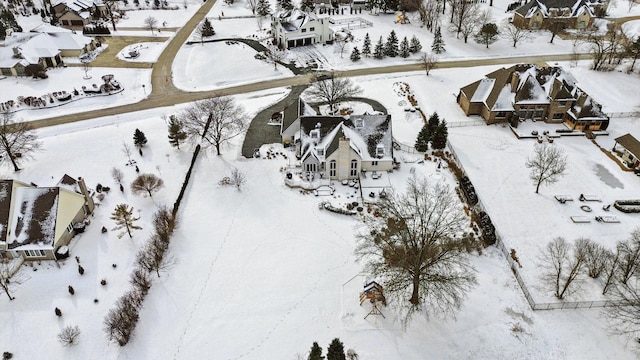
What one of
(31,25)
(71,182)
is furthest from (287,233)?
(31,25)

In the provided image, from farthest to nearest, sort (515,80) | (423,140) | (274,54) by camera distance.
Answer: (274,54) < (515,80) < (423,140)

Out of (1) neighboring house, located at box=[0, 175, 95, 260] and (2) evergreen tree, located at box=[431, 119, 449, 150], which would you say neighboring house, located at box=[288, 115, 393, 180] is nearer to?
(2) evergreen tree, located at box=[431, 119, 449, 150]

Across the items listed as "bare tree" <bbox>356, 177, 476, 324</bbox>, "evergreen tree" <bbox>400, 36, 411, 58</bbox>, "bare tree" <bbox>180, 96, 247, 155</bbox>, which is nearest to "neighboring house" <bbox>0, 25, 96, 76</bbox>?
"bare tree" <bbox>180, 96, 247, 155</bbox>

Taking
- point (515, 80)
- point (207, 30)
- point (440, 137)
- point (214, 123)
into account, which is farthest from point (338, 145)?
point (207, 30)

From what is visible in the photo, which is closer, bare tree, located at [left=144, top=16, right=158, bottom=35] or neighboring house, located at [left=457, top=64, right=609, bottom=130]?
neighboring house, located at [left=457, top=64, right=609, bottom=130]

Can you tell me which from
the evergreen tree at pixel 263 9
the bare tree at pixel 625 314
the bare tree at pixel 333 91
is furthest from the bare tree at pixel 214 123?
the evergreen tree at pixel 263 9

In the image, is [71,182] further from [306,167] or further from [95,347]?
[306,167]

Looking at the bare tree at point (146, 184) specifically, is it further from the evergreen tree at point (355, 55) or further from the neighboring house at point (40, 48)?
the evergreen tree at point (355, 55)

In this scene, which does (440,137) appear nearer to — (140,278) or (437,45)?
(437,45)
